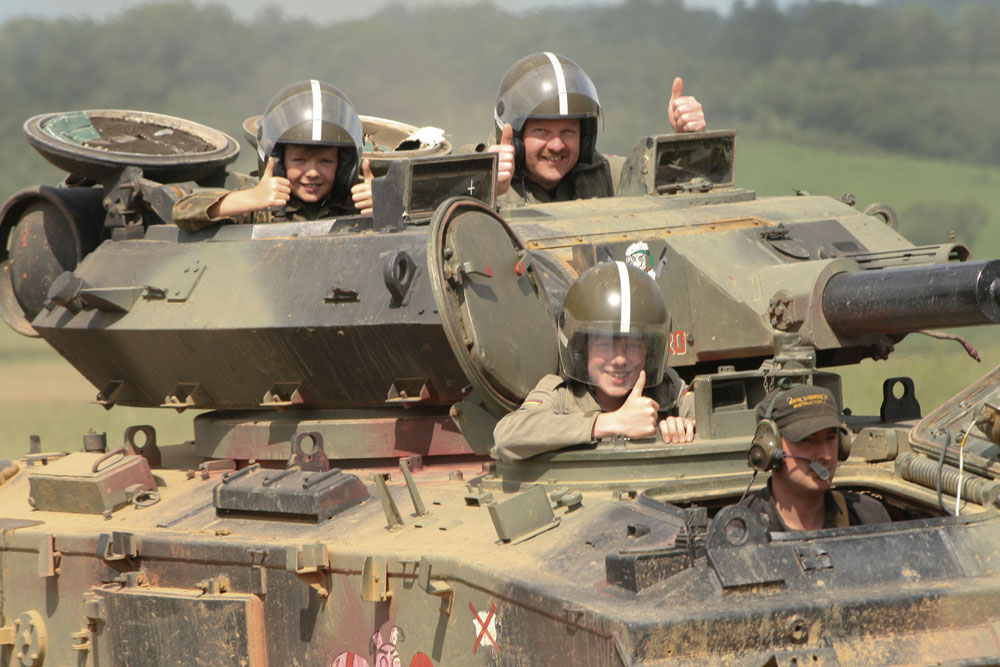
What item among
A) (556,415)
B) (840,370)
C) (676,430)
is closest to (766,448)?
(676,430)

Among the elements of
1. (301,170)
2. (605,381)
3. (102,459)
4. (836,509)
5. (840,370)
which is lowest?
(840,370)

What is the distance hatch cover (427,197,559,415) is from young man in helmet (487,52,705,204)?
5.56 ft

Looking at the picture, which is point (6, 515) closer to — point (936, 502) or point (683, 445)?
point (683, 445)

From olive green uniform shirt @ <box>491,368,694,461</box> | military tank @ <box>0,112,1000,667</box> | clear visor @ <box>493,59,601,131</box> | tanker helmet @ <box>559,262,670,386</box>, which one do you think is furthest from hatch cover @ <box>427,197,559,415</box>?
clear visor @ <box>493,59,601,131</box>

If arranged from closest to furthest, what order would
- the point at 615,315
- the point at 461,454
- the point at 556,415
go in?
the point at 556,415, the point at 615,315, the point at 461,454

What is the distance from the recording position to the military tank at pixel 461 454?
591cm

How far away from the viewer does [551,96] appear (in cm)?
984

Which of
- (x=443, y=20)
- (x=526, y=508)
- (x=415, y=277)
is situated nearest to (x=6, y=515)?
(x=415, y=277)

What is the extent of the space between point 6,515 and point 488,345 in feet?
9.68

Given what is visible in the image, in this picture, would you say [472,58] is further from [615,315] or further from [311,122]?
[615,315]

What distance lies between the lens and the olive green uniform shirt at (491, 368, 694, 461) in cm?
708

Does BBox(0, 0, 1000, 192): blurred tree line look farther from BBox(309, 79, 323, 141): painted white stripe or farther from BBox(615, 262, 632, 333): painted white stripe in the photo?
BBox(615, 262, 632, 333): painted white stripe

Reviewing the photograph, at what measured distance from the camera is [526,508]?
6.70 m

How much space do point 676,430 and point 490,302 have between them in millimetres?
1185
